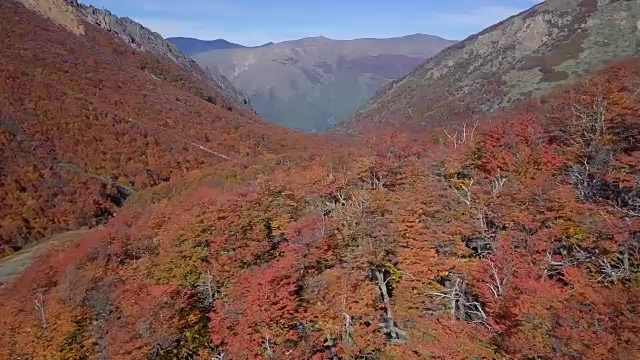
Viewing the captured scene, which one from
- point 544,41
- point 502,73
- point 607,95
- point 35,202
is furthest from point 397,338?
point 544,41

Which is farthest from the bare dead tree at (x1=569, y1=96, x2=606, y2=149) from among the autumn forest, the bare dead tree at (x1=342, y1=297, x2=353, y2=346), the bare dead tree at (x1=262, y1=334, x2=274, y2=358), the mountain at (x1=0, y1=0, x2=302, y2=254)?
the mountain at (x1=0, y1=0, x2=302, y2=254)

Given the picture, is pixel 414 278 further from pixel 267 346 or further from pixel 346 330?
pixel 267 346

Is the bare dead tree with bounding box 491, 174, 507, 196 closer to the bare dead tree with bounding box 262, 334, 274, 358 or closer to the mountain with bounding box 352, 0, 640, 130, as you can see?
the bare dead tree with bounding box 262, 334, 274, 358

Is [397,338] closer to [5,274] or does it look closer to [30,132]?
[5,274]

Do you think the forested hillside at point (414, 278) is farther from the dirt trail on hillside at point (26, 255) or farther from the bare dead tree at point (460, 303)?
the dirt trail on hillside at point (26, 255)

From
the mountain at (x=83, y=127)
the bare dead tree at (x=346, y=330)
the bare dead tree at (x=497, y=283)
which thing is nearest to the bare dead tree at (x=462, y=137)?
the bare dead tree at (x=497, y=283)

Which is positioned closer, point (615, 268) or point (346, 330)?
point (615, 268)

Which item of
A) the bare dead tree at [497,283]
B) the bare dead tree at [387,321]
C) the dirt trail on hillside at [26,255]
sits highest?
the bare dead tree at [497,283]

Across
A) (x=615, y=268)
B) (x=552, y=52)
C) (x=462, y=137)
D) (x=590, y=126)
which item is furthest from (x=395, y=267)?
(x=552, y=52)
